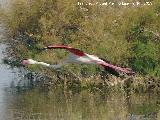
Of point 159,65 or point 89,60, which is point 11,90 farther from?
point 89,60

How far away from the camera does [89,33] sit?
3841 centimetres

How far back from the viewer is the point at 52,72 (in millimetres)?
39312

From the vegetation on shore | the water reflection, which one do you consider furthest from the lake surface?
the vegetation on shore

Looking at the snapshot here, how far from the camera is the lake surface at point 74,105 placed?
1102 inches

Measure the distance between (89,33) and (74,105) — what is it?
7.78 m

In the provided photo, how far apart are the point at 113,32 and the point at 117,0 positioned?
236 inches

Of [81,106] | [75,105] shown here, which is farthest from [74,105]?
[81,106]

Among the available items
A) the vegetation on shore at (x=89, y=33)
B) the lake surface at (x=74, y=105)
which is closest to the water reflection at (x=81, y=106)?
the lake surface at (x=74, y=105)

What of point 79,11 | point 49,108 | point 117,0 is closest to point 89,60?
point 49,108

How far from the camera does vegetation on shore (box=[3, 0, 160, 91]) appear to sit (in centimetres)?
3694

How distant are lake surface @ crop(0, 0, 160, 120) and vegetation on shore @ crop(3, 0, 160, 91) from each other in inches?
68.6

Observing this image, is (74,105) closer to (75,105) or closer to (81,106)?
(75,105)

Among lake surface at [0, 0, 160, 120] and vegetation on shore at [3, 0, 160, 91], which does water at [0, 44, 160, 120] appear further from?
vegetation on shore at [3, 0, 160, 91]

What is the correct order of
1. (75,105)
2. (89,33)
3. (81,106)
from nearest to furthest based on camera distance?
(81,106) → (75,105) → (89,33)
